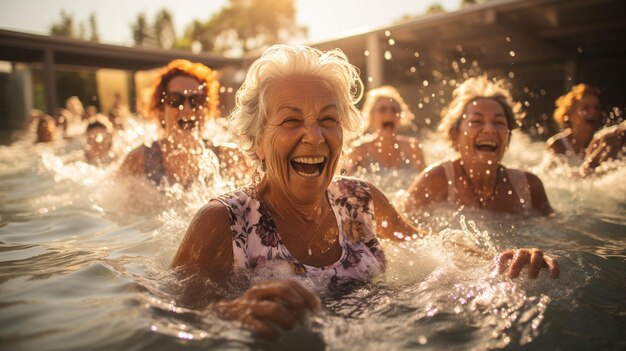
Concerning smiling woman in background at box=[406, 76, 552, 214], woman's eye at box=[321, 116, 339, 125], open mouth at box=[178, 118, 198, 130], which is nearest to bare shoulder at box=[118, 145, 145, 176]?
open mouth at box=[178, 118, 198, 130]

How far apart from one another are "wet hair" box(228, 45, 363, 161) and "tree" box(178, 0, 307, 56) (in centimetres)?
4320

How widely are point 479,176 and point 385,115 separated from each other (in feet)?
9.46

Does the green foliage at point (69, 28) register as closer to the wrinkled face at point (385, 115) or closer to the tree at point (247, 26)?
the tree at point (247, 26)

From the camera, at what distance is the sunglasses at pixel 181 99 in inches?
195

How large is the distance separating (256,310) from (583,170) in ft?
18.0

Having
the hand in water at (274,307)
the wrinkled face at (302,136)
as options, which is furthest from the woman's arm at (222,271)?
the wrinkled face at (302,136)

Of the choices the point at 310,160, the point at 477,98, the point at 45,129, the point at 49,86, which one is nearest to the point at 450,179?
the point at 477,98

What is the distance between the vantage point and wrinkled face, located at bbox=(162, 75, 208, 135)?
4.95 meters

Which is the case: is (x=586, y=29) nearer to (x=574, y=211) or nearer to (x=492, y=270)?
(x=574, y=211)

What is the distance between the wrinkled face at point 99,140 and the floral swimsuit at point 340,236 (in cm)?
664

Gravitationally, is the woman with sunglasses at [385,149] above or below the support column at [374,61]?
below

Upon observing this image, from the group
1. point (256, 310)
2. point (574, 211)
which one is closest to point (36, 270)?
point (256, 310)

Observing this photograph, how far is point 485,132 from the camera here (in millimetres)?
4332

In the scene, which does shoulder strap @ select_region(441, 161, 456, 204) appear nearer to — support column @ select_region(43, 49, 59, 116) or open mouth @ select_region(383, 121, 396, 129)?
open mouth @ select_region(383, 121, 396, 129)
